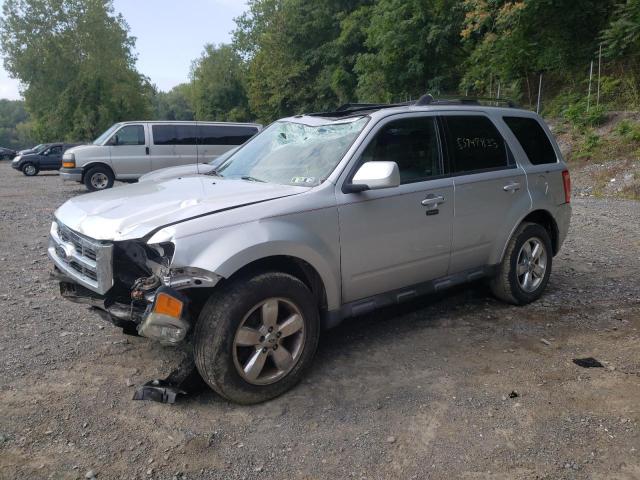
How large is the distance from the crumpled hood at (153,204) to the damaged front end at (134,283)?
86 millimetres

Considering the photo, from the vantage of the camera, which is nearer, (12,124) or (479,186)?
(479,186)

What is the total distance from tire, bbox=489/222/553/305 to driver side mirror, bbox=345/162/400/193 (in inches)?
74.1

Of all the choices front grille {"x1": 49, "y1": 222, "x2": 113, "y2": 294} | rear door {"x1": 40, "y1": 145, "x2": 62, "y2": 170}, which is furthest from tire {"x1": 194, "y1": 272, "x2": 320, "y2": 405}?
rear door {"x1": 40, "y1": 145, "x2": 62, "y2": 170}

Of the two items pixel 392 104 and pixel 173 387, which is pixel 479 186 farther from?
Answer: pixel 173 387

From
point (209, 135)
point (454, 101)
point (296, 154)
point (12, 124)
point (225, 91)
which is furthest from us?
point (12, 124)

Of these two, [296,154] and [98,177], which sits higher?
[296,154]

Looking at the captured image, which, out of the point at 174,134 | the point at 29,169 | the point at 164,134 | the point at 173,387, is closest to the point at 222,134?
the point at 174,134

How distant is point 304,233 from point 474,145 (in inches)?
78.8

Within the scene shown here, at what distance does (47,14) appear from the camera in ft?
157

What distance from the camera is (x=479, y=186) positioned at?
4.45 metres

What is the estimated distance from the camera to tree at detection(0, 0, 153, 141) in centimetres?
4703

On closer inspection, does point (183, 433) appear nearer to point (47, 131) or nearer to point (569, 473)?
point (569, 473)

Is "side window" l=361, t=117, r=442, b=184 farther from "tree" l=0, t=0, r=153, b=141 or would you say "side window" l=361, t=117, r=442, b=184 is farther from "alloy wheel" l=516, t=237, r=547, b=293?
"tree" l=0, t=0, r=153, b=141

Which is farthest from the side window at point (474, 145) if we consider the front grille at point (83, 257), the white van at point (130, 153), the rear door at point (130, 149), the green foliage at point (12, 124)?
the green foliage at point (12, 124)
